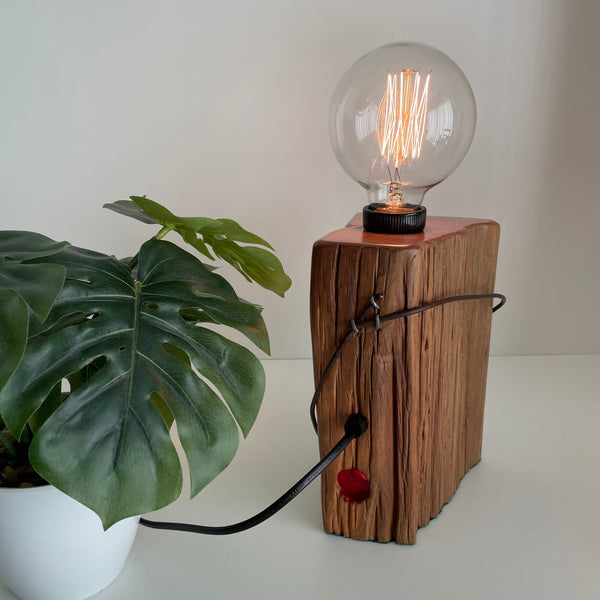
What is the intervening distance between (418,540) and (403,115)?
621mm

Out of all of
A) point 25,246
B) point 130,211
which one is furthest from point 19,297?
point 130,211

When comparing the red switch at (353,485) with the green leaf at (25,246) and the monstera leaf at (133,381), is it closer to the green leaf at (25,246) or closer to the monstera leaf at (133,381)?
the monstera leaf at (133,381)

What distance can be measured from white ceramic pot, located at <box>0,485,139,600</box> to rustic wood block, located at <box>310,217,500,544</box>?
313mm

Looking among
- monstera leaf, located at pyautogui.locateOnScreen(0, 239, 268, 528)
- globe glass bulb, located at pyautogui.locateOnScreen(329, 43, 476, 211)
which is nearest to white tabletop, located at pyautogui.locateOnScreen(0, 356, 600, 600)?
monstera leaf, located at pyautogui.locateOnScreen(0, 239, 268, 528)

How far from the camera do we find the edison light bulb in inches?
37.1

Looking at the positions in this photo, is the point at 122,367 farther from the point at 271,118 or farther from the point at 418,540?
the point at 271,118

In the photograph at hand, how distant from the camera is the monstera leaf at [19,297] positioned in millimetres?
583

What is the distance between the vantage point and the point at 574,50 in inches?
57.1

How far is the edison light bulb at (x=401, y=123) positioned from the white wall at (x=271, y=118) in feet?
1.76

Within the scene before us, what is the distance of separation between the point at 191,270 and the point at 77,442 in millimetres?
254

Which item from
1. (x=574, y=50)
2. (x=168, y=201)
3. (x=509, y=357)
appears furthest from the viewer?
(x=509, y=357)

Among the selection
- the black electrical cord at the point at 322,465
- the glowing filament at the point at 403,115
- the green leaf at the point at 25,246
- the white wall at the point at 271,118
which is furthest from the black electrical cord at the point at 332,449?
the white wall at the point at 271,118

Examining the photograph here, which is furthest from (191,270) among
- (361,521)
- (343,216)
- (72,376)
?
(343,216)

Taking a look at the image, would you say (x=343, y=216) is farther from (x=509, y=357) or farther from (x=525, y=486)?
(x=525, y=486)
